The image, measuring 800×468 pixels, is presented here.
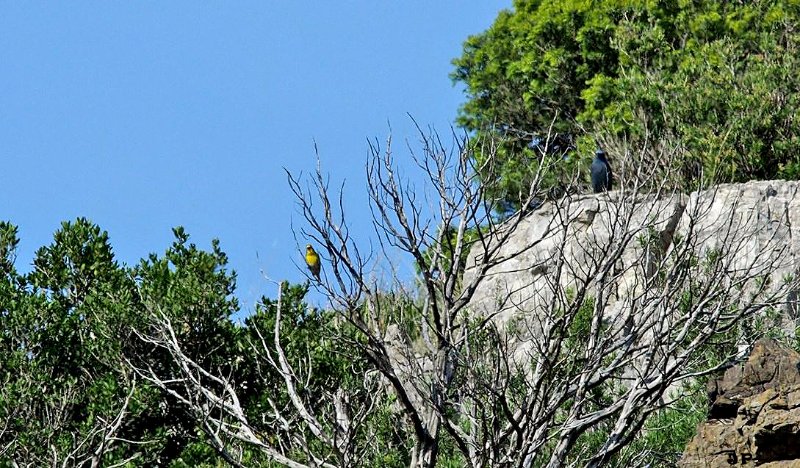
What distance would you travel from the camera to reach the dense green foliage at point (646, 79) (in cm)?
1897

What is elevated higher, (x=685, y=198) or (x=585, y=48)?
(x=585, y=48)

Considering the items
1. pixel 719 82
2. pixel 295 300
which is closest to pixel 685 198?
pixel 719 82

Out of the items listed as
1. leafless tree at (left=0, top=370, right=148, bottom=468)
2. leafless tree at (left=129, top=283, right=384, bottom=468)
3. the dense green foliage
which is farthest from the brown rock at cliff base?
the dense green foliage

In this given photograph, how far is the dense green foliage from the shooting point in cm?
1897

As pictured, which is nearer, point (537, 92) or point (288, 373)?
point (288, 373)

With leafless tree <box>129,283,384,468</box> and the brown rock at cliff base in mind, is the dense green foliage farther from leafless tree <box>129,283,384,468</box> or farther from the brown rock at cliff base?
the brown rock at cliff base

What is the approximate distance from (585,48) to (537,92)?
3.84ft

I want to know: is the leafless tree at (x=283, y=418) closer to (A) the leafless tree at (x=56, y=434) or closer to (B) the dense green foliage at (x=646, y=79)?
(A) the leafless tree at (x=56, y=434)

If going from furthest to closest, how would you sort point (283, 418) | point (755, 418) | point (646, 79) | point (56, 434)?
point (646, 79), point (56, 434), point (283, 418), point (755, 418)

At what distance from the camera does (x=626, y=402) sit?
9008mm

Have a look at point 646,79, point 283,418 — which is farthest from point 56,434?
point 646,79

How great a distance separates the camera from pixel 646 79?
823 inches

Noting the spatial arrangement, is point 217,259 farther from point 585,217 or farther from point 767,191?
point 767,191

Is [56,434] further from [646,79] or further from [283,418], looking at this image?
[646,79]
